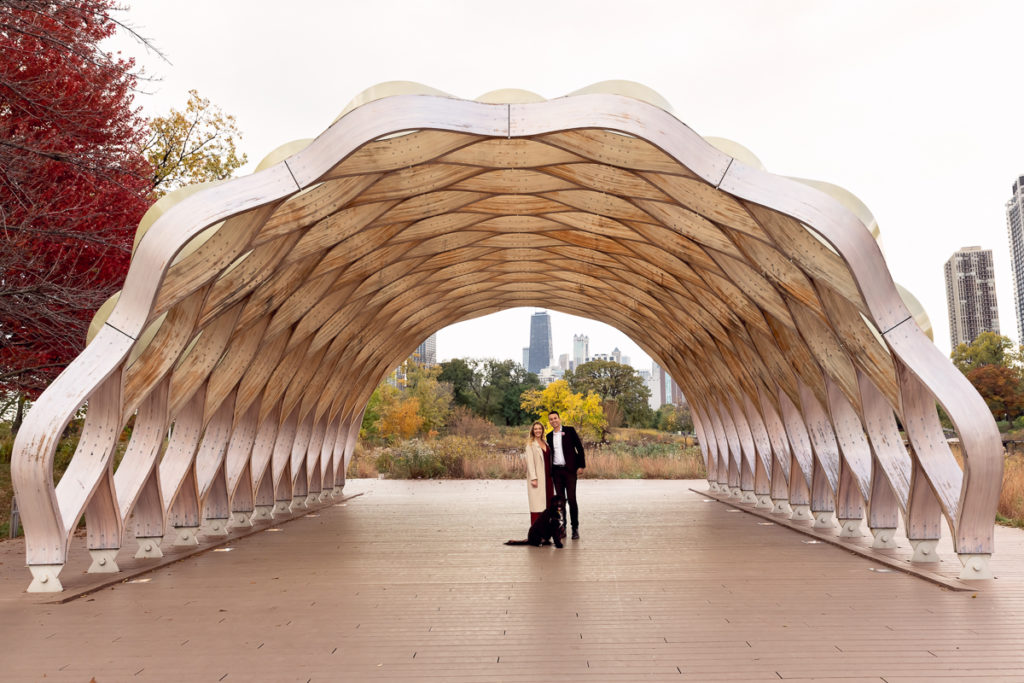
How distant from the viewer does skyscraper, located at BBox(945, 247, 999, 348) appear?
338 feet

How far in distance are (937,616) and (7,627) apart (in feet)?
29.0

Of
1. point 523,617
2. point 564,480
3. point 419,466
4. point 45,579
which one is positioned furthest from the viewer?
point 419,466

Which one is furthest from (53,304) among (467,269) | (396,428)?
(396,428)

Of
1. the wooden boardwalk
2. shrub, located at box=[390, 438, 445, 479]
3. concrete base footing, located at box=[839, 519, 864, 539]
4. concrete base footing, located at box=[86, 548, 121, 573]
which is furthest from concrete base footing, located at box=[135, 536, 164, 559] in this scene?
shrub, located at box=[390, 438, 445, 479]

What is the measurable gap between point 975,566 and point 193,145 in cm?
2315

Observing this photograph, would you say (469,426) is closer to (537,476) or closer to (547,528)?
(547,528)

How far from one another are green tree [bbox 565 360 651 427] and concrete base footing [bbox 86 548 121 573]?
58093mm

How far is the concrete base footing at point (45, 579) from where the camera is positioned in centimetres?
890

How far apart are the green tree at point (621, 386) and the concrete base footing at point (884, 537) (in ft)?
181

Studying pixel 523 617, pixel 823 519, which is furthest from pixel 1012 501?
pixel 523 617

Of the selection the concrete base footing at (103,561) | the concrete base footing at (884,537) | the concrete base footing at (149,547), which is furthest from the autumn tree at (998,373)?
the concrete base footing at (103,561)

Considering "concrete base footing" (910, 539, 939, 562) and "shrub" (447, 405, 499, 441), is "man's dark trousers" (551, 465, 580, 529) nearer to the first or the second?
"concrete base footing" (910, 539, 939, 562)

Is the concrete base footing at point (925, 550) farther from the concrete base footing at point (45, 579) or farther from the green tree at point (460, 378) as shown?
the green tree at point (460, 378)

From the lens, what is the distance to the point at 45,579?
29.3 feet
